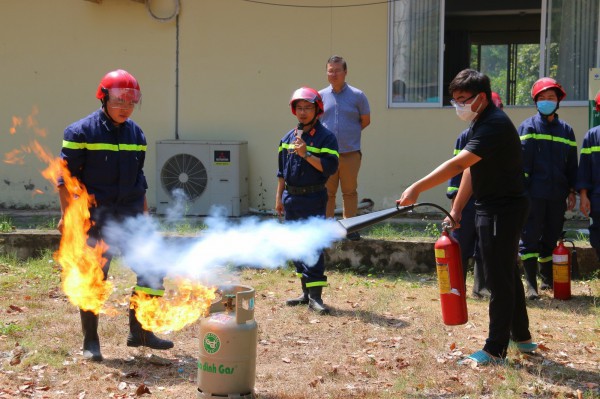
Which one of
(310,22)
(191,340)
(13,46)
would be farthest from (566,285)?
(13,46)

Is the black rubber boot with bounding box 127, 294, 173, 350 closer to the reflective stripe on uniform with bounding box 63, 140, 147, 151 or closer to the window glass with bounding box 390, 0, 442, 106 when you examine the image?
the reflective stripe on uniform with bounding box 63, 140, 147, 151

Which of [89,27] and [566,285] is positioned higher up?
[89,27]

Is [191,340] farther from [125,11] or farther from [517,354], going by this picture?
[125,11]

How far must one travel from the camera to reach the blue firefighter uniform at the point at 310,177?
24.7 feet

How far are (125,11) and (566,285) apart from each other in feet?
26.1

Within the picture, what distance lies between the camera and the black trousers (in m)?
5.80

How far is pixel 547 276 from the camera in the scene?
8.62 m

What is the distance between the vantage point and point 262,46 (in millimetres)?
11977

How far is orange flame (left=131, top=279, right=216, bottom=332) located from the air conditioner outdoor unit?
17.8ft

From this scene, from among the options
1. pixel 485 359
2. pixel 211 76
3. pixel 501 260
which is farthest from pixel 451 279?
pixel 211 76

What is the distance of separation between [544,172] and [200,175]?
5.67 metres

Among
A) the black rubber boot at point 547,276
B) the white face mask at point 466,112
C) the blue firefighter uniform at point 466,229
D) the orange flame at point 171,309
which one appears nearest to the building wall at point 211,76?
the black rubber boot at point 547,276

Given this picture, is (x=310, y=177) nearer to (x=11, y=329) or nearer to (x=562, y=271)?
(x=562, y=271)

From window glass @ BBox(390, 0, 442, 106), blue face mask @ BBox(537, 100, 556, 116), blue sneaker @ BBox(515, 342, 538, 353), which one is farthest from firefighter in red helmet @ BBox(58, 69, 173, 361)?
window glass @ BBox(390, 0, 442, 106)
